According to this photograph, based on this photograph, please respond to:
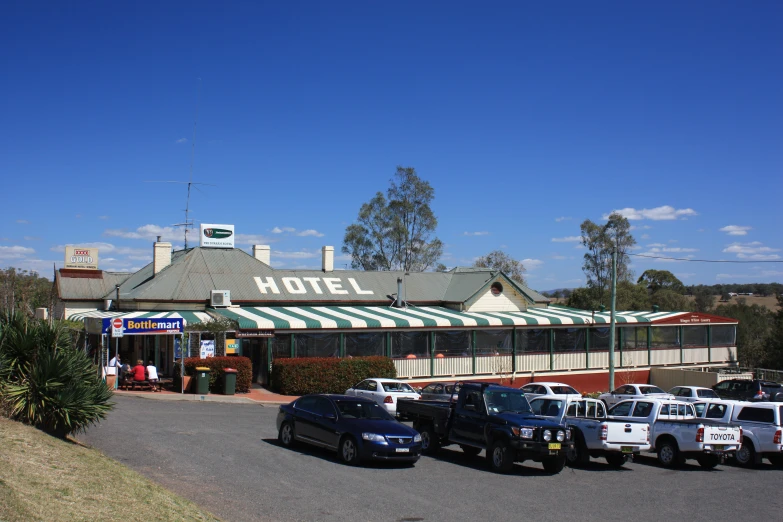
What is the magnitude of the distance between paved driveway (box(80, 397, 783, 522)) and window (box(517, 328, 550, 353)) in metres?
19.7

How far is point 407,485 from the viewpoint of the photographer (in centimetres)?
1469

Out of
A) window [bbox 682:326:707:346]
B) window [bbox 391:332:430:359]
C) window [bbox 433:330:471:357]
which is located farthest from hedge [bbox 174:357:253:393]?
window [bbox 682:326:707:346]

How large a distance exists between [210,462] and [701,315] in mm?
38154

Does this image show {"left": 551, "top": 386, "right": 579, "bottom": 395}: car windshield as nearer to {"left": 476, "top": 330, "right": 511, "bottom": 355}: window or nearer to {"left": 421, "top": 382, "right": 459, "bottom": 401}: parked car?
{"left": 421, "top": 382, "right": 459, "bottom": 401}: parked car

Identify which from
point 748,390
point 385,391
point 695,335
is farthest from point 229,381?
point 695,335

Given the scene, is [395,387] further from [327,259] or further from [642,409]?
[327,259]

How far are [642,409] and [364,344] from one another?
17.6 meters

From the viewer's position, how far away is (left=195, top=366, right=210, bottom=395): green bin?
1166 inches

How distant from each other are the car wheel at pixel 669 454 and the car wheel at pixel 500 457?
15.1 feet

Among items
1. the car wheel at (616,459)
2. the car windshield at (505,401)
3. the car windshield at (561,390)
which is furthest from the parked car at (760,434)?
the car windshield at (561,390)

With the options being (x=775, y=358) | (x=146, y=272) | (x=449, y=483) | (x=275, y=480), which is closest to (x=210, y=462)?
(x=275, y=480)

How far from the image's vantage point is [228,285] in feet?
132

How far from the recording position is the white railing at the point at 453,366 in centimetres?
3650

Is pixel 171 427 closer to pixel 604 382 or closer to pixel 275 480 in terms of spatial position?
pixel 275 480
